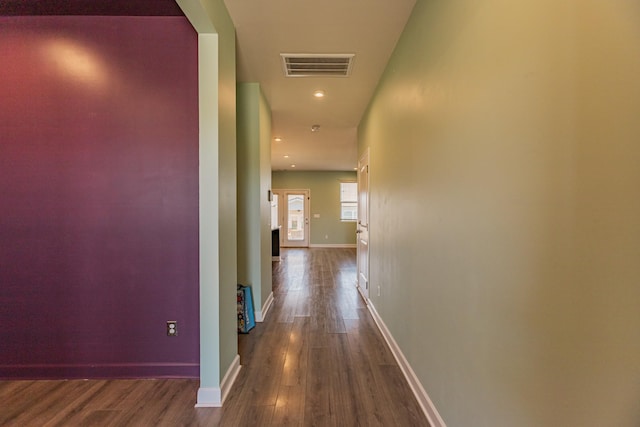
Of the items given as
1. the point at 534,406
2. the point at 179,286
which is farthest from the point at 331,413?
the point at 179,286

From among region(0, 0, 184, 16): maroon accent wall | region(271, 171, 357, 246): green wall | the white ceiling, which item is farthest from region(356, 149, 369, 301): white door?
region(271, 171, 357, 246): green wall

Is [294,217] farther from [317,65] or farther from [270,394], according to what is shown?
[270,394]

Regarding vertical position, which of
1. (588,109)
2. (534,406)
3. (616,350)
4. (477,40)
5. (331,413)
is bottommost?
(331,413)

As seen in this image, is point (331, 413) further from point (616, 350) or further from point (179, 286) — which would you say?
point (616, 350)

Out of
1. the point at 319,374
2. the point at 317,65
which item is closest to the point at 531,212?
the point at 319,374

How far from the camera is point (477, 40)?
1102mm

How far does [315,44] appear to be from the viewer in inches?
88.0

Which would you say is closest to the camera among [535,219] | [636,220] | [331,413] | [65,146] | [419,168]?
[636,220]

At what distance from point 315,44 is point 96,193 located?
2.01m

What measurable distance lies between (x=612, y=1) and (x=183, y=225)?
216 cm

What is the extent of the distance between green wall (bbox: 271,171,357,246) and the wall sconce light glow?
728 centimetres

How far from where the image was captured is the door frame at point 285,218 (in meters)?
9.17

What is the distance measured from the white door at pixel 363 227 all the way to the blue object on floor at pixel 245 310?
151cm

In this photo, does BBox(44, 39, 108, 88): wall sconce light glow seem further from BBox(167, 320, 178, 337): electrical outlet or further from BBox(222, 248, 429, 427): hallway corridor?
BBox(222, 248, 429, 427): hallway corridor
